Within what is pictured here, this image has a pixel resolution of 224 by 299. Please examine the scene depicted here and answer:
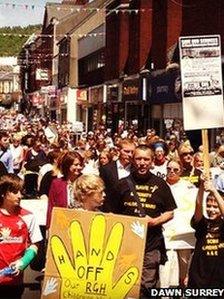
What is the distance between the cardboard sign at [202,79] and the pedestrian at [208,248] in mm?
612

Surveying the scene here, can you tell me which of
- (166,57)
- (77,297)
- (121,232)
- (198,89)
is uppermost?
(166,57)

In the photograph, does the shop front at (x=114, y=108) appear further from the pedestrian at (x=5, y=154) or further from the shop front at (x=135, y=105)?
the pedestrian at (x=5, y=154)

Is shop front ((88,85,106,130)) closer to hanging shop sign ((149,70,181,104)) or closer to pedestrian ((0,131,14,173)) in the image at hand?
hanging shop sign ((149,70,181,104))

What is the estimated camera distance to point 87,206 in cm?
626

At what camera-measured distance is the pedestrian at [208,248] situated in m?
6.48

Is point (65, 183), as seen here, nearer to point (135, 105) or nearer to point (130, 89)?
point (130, 89)

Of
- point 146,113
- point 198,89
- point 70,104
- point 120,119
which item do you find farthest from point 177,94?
point 70,104

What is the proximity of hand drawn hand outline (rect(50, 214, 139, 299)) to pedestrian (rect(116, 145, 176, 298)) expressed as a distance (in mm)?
807

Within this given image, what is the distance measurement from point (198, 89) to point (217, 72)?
218 mm

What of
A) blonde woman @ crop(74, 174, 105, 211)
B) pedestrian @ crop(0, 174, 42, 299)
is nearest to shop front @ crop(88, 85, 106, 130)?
blonde woman @ crop(74, 174, 105, 211)

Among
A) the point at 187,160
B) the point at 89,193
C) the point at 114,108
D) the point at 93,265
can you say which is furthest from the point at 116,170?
the point at 114,108

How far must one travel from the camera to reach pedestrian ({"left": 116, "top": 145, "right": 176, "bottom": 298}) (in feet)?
22.5

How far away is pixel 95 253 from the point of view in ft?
19.9

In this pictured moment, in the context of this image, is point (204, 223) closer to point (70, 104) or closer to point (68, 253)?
point (68, 253)
